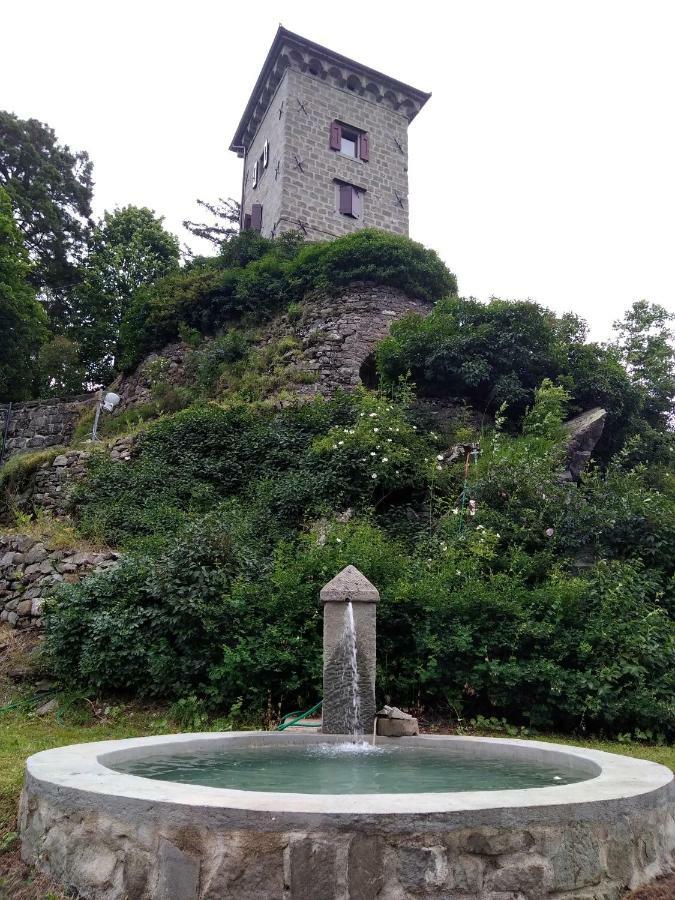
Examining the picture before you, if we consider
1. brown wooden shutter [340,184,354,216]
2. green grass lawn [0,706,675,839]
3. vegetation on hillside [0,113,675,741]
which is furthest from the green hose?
brown wooden shutter [340,184,354,216]

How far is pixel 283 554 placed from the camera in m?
7.75

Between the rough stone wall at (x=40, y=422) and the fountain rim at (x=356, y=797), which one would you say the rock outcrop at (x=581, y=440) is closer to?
the fountain rim at (x=356, y=797)

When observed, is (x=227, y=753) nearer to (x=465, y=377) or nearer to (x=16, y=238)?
(x=465, y=377)

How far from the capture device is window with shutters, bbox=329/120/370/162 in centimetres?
1967

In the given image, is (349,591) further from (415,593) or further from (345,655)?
(415,593)

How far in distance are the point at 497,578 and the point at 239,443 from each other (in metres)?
6.05

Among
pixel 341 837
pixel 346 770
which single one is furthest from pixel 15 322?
pixel 341 837

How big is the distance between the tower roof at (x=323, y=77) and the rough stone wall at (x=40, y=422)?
11.1 m

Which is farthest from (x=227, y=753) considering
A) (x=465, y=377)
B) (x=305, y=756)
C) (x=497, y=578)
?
(x=465, y=377)

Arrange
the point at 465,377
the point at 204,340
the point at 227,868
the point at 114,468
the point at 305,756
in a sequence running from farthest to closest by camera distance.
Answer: the point at 204,340 → the point at 465,377 → the point at 114,468 → the point at 305,756 → the point at 227,868

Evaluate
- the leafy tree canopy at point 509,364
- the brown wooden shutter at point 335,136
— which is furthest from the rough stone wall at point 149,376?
the brown wooden shutter at point 335,136

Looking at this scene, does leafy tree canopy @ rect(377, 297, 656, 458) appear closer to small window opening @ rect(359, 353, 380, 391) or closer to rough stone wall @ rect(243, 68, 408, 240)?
small window opening @ rect(359, 353, 380, 391)

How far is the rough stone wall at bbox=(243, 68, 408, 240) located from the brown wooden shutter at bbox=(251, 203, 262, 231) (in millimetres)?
232

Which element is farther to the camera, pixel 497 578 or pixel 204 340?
pixel 204 340
